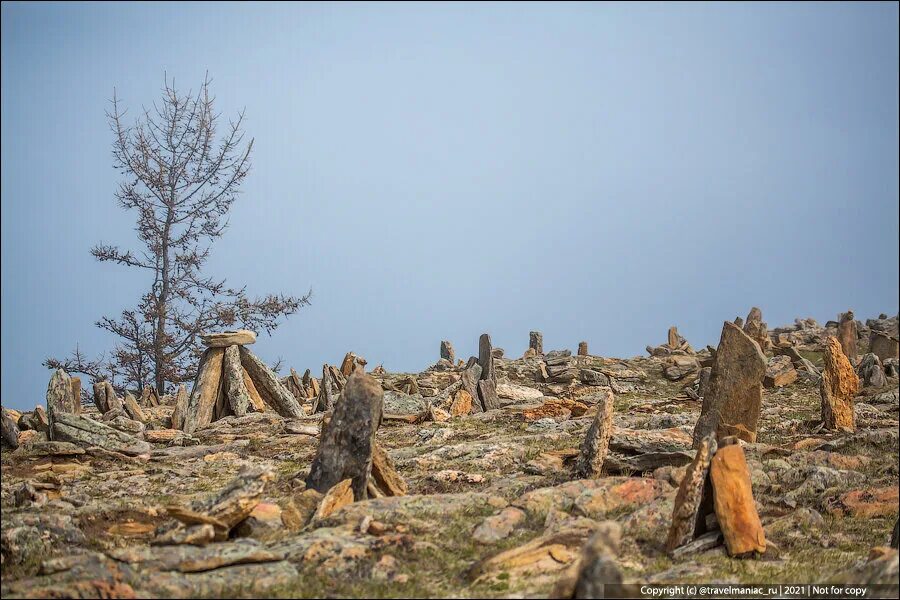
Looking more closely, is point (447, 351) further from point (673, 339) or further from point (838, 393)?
point (838, 393)

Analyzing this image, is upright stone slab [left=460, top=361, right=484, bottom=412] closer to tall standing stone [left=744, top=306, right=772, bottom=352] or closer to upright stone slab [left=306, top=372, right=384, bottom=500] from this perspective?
upright stone slab [left=306, top=372, right=384, bottom=500]

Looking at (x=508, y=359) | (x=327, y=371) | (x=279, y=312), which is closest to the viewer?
(x=327, y=371)

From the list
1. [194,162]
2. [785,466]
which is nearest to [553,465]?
[785,466]

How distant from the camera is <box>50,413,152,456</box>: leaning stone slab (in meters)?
18.5

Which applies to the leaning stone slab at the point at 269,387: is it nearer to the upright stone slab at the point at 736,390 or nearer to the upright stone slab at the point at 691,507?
the upright stone slab at the point at 736,390

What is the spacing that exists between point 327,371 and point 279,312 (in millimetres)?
9376

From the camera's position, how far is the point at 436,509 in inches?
499

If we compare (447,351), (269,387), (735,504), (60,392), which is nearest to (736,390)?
(735,504)

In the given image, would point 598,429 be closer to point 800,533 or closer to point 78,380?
point 800,533

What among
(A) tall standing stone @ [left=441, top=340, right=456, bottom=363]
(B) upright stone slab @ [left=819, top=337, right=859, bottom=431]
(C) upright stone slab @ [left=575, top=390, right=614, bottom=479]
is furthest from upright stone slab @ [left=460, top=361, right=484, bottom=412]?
(A) tall standing stone @ [left=441, top=340, right=456, bottom=363]

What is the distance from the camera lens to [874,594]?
800cm

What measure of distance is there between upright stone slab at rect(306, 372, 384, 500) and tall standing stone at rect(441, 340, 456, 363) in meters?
28.2

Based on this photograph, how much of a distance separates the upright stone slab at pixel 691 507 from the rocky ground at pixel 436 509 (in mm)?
280

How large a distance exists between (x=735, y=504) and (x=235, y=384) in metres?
16.7
